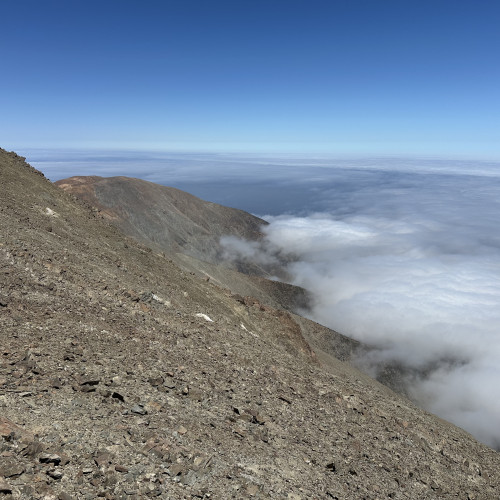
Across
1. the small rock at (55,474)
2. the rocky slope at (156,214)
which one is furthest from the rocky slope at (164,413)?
the rocky slope at (156,214)

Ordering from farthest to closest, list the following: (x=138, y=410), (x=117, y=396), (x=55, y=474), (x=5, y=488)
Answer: (x=117, y=396) < (x=138, y=410) < (x=55, y=474) < (x=5, y=488)

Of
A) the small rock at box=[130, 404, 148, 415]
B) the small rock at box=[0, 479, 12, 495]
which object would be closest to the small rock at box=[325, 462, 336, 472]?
the small rock at box=[130, 404, 148, 415]

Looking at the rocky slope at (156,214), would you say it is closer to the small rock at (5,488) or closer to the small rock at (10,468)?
the small rock at (10,468)

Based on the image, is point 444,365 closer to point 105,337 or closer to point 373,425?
point 373,425

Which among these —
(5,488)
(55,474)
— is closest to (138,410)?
(55,474)

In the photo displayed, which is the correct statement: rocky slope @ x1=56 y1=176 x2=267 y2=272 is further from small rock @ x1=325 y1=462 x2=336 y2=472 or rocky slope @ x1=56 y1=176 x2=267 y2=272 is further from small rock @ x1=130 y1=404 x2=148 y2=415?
small rock @ x1=325 y1=462 x2=336 y2=472

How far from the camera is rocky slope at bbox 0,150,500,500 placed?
21.1 ft

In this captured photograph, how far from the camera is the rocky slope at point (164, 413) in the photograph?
6.45m

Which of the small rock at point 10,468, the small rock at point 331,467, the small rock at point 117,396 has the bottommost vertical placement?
the small rock at point 331,467

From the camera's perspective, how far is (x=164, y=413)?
8914mm

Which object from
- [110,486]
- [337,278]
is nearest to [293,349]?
[110,486]

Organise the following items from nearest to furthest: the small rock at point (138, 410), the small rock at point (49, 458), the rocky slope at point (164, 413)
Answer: the small rock at point (49, 458) < the rocky slope at point (164, 413) < the small rock at point (138, 410)

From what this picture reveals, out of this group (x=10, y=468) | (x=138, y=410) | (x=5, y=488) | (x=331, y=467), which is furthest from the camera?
(x=331, y=467)

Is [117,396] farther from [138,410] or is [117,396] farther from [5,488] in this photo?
[5,488]
